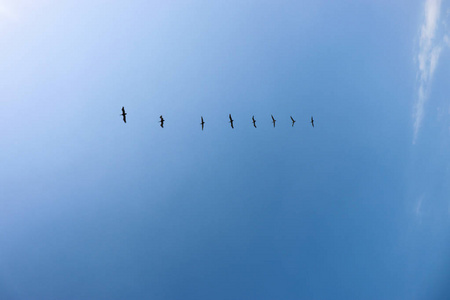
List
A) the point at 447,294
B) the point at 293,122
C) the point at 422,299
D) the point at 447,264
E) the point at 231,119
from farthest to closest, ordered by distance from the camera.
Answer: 1. the point at 447,294
2. the point at 447,264
3. the point at 422,299
4. the point at 293,122
5. the point at 231,119

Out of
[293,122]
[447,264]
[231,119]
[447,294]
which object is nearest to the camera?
[231,119]

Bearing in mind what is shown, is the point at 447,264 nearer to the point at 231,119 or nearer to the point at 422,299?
the point at 422,299

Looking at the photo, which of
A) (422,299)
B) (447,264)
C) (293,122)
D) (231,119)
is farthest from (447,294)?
(231,119)

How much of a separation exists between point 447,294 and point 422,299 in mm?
54641

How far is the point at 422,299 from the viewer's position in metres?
127

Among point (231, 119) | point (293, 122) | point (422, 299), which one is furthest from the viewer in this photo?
point (422, 299)

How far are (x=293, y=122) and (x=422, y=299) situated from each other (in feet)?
423

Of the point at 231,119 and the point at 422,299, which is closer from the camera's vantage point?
the point at 231,119

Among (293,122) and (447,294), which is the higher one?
(293,122)

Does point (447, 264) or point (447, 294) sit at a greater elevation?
point (447, 264)

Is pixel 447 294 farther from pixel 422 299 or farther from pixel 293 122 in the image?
pixel 293 122

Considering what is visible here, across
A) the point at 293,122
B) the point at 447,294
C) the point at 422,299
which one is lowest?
the point at 447,294

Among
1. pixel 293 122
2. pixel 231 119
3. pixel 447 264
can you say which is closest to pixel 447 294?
pixel 447 264

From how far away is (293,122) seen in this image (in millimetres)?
72438
